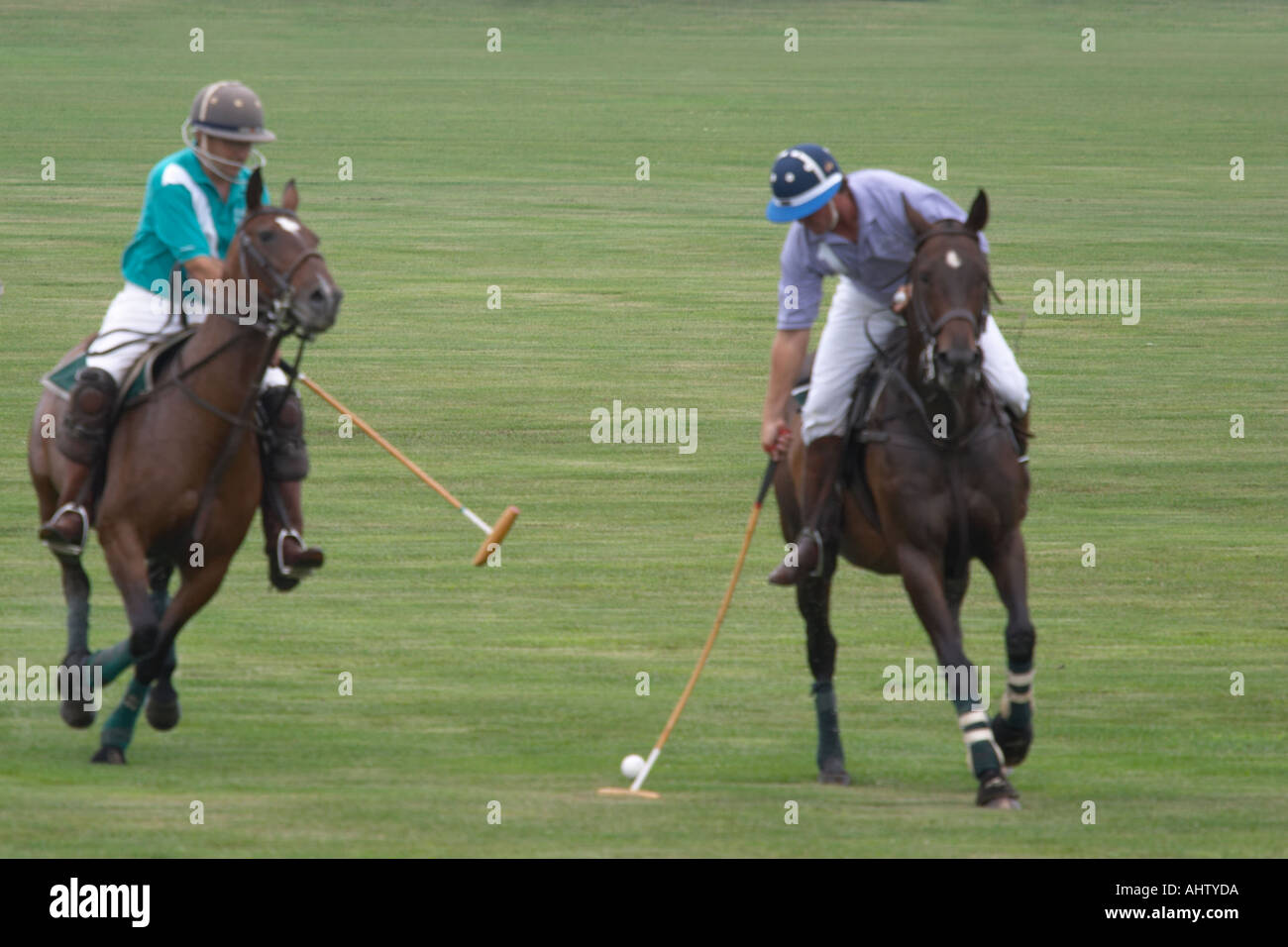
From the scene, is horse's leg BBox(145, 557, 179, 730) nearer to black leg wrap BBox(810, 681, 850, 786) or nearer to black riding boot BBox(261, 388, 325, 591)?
black riding boot BBox(261, 388, 325, 591)

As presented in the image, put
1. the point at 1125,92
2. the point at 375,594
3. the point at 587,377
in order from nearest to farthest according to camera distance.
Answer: the point at 375,594 < the point at 587,377 < the point at 1125,92

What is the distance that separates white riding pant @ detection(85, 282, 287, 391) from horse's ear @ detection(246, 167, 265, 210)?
2.38 ft

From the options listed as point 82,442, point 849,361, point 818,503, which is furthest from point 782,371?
point 82,442

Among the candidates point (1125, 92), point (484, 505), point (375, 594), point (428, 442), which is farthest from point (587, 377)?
point (1125, 92)

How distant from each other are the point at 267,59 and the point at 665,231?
32.1 metres

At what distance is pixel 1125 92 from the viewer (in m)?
58.6

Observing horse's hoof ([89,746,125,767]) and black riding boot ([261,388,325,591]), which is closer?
horse's hoof ([89,746,125,767])

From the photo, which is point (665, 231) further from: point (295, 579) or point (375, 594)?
point (295, 579)

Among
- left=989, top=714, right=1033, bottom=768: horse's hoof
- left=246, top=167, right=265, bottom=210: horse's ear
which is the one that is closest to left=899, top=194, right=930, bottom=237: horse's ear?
left=989, top=714, right=1033, bottom=768: horse's hoof

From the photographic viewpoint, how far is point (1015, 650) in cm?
923

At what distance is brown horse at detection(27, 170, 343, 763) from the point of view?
31.2ft

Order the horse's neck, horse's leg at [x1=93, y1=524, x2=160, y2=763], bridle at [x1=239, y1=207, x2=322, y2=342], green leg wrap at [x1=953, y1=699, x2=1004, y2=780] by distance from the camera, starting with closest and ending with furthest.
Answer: green leg wrap at [x1=953, y1=699, x2=1004, y2=780]
bridle at [x1=239, y1=207, x2=322, y2=342]
horse's leg at [x1=93, y1=524, x2=160, y2=763]
the horse's neck
